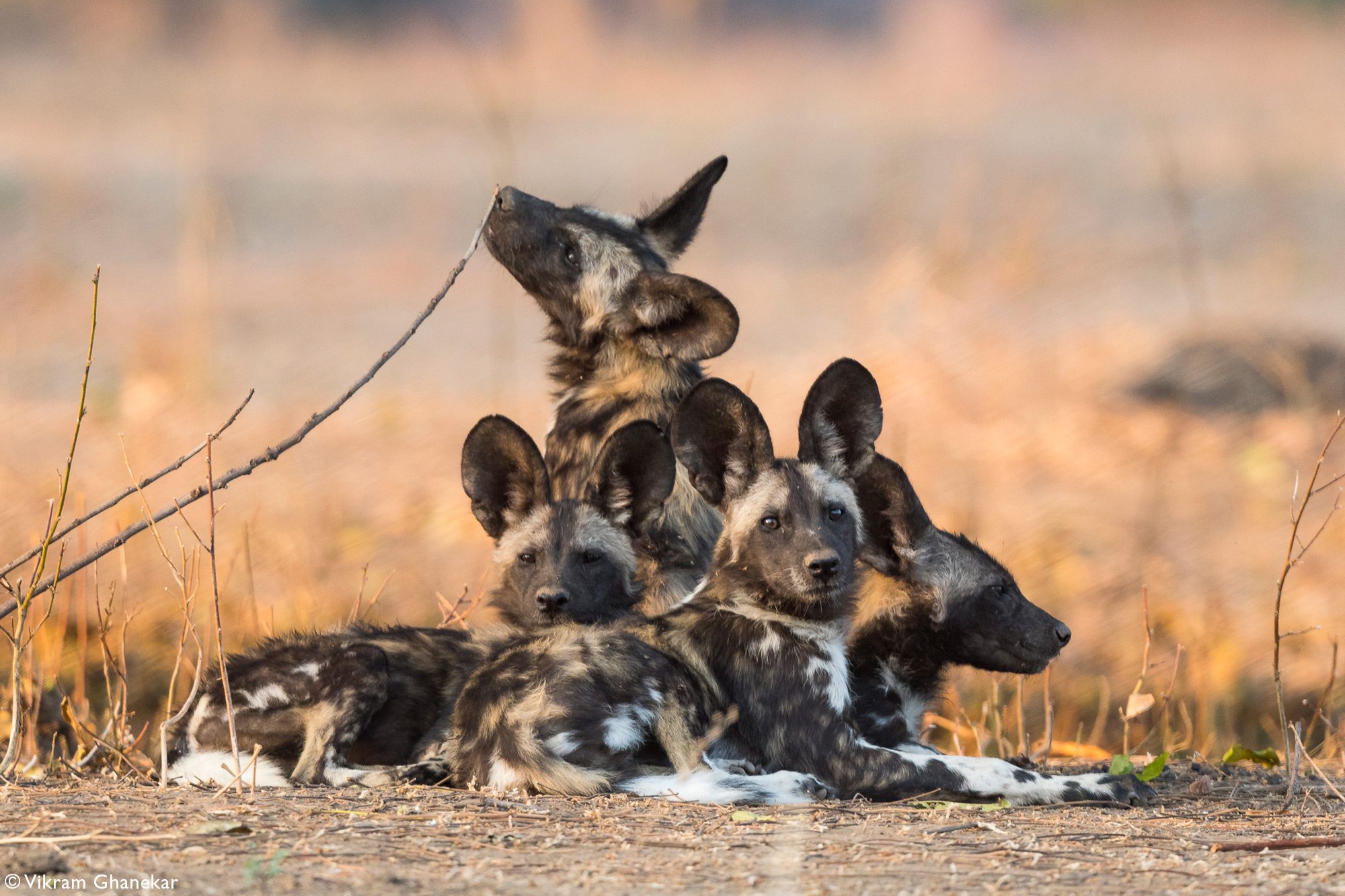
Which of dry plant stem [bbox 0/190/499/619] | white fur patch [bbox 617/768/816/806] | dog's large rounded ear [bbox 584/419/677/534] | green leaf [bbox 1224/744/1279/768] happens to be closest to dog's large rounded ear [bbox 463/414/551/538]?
dog's large rounded ear [bbox 584/419/677/534]

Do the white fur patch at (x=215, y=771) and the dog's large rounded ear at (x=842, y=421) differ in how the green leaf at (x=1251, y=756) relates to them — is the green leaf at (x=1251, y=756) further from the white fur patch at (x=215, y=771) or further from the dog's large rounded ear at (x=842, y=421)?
the white fur patch at (x=215, y=771)

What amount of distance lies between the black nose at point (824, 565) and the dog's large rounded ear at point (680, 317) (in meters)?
1.28

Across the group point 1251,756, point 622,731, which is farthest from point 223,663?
point 1251,756

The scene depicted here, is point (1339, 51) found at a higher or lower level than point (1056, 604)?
higher

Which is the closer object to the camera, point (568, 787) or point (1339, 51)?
point (568, 787)

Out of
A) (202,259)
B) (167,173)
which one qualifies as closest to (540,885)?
(202,259)

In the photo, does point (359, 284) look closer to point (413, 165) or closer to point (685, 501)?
point (413, 165)

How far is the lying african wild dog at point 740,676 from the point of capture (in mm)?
4504

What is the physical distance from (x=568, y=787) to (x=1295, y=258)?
13951 mm

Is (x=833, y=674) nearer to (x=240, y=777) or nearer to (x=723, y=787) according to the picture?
(x=723, y=787)

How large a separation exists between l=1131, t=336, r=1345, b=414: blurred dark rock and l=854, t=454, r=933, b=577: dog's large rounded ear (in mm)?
6531

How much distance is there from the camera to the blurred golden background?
361 inches

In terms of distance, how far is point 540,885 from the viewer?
3461 mm

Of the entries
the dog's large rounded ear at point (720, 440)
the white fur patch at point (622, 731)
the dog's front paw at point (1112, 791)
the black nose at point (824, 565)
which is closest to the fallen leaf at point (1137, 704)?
the dog's front paw at point (1112, 791)
